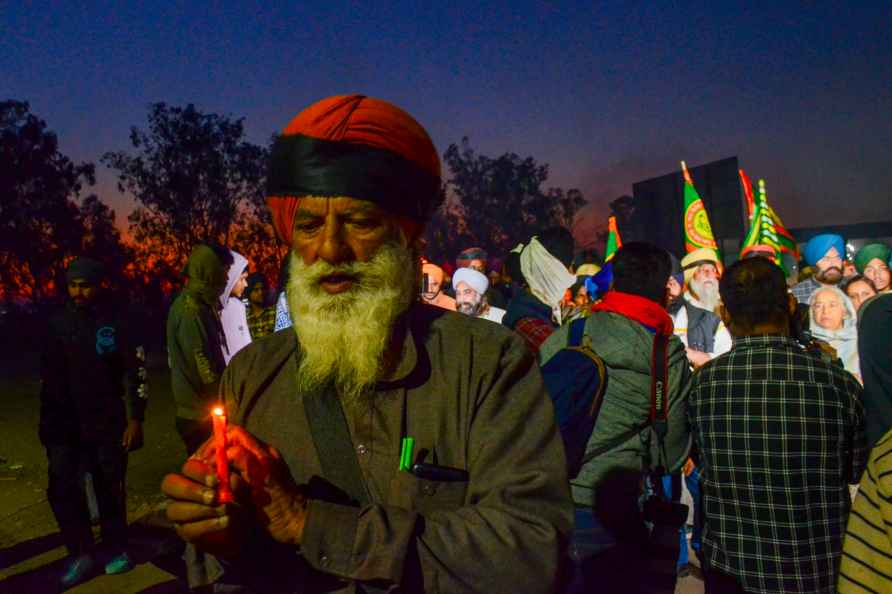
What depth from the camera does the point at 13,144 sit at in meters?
36.5

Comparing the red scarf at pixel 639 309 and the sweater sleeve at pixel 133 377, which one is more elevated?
the red scarf at pixel 639 309

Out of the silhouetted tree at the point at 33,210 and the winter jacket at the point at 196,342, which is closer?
the winter jacket at the point at 196,342

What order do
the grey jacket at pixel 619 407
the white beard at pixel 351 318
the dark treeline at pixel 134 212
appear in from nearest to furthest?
the white beard at pixel 351 318, the grey jacket at pixel 619 407, the dark treeline at pixel 134 212

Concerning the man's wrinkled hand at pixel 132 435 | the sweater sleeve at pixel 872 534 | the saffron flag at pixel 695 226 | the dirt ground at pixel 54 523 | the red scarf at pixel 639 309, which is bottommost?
the dirt ground at pixel 54 523

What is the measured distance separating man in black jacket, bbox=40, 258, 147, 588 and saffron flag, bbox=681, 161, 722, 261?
6737 mm

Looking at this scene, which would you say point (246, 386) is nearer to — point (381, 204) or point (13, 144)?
point (381, 204)

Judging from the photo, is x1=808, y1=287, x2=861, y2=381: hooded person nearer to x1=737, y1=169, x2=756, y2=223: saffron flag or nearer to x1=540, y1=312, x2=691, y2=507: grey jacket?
x1=540, y1=312, x2=691, y2=507: grey jacket

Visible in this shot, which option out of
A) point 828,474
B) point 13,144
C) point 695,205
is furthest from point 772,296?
point 13,144

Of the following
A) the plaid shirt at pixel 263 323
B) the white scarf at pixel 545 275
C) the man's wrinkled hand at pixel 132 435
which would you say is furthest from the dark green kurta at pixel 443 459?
the plaid shirt at pixel 263 323

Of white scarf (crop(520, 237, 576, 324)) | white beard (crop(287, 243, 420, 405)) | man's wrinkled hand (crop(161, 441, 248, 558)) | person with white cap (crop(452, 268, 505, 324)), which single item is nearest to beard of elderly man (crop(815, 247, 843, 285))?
person with white cap (crop(452, 268, 505, 324))

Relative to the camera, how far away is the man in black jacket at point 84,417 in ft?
15.5

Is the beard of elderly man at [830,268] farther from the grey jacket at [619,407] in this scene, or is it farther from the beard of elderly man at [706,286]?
the grey jacket at [619,407]

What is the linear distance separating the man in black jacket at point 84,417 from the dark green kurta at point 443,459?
12.2 feet

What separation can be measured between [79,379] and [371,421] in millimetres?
4144
